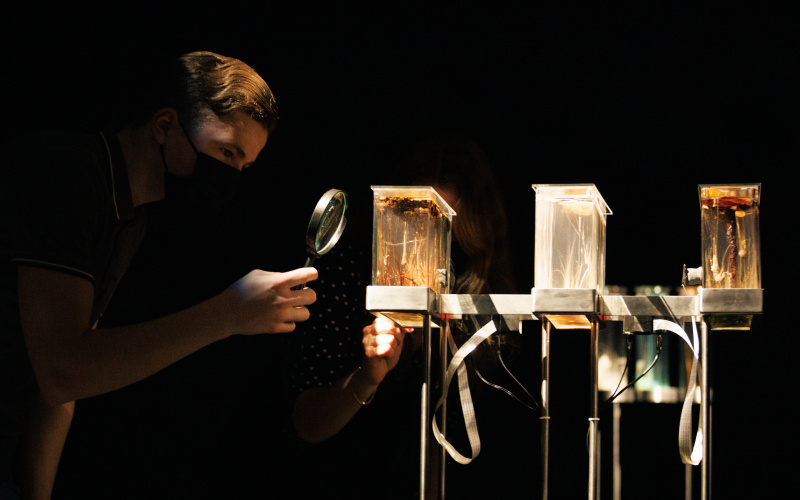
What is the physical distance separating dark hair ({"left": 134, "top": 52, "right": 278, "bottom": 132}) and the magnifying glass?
1.25ft

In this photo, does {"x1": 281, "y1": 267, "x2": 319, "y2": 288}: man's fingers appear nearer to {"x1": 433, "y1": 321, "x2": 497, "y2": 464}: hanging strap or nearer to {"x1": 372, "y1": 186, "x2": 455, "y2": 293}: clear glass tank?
{"x1": 372, "y1": 186, "x2": 455, "y2": 293}: clear glass tank

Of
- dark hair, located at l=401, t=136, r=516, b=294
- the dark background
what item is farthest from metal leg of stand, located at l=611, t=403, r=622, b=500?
dark hair, located at l=401, t=136, r=516, b=294

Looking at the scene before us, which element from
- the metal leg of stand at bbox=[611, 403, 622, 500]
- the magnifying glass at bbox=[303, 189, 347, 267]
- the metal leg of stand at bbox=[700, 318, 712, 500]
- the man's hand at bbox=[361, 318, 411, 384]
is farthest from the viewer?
the metal leg of stand at bbox=[611, 403, 622, 500]

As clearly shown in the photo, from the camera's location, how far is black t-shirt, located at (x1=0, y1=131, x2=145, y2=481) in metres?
1.55

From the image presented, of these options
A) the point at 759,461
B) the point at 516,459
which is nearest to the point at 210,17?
the point at 516,459

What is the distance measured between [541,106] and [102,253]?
1731 millimetres

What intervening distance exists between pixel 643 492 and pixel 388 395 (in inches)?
55.6

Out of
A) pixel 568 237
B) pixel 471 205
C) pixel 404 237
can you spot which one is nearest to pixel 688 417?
pixel 568 237

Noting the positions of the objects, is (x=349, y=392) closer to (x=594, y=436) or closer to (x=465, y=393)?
(x=465, y=393)

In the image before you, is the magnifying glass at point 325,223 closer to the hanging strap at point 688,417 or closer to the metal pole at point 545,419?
the metal pole at point 545,419

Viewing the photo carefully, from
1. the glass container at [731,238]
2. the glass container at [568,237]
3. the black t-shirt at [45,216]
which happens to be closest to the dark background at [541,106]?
the black t-shirt at [45,216]

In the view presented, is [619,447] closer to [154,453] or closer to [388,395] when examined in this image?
[388,395]

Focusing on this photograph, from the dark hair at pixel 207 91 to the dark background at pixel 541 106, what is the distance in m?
0.77

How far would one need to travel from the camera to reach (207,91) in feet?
6.40
